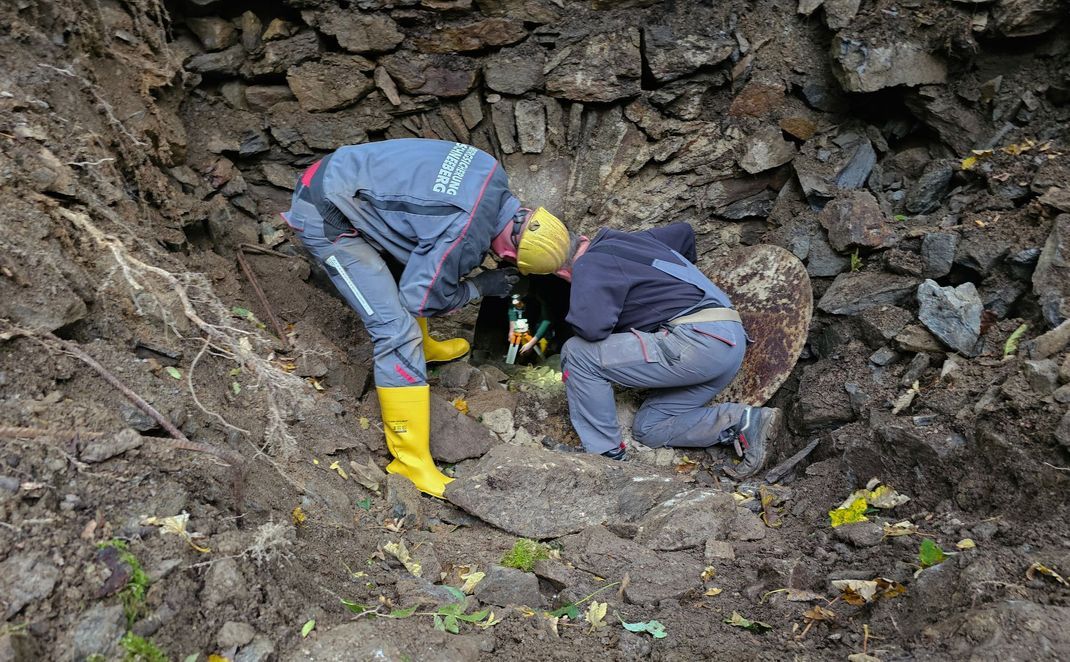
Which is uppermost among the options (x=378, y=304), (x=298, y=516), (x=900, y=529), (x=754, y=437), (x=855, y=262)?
(x=378, y=304)

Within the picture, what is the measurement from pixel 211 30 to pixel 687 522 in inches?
150

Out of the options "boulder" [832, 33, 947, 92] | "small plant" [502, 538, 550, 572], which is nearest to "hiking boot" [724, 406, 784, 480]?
"small plant" [502, 538, 550, 572]

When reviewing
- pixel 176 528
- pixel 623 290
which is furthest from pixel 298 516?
pixel 623 290

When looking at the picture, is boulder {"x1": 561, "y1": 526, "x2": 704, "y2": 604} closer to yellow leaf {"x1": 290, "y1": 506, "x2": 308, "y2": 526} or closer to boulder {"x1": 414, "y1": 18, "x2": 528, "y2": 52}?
yellow leaf {"x1": 290, "y1": 506, "x2": 308, "y2": 526}

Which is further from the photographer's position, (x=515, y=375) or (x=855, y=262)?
(x=515, y=375)

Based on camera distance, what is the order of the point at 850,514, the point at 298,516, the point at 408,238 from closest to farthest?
the point at 298,516 < the point at 850,514 < the point at 408,238

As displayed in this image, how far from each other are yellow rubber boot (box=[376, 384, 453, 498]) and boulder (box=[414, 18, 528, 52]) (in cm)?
224

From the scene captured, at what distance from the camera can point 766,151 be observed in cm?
466

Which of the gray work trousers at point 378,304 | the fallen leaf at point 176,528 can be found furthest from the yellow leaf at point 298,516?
the gray work trousers at point 378,304

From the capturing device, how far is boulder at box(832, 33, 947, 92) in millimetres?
4164

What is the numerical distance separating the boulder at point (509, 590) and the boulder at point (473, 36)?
3.29 meters

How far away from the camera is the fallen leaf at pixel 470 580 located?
246 cm

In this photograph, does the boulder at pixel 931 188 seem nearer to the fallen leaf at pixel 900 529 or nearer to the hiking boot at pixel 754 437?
the hiking boot at pixel 754 437

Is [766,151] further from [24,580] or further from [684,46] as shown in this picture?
[24,580]
